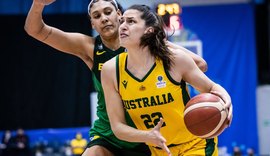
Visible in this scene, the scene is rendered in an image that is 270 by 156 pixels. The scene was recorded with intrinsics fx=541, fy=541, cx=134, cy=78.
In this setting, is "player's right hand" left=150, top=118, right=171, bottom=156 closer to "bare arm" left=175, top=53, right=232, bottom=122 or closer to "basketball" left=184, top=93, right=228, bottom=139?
"basketball" left=184, top=93, right=228, bottom=139

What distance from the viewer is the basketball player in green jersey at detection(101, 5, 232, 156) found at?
399cm

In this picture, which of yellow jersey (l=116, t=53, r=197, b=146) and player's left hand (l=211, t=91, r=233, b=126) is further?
yellow jersey (l=116, t=53, r=197, b=146)

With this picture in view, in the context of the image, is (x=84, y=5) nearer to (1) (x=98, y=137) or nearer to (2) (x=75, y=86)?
(2) (x=75, y=86)

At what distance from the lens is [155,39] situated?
409 cm

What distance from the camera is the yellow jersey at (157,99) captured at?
3994mm

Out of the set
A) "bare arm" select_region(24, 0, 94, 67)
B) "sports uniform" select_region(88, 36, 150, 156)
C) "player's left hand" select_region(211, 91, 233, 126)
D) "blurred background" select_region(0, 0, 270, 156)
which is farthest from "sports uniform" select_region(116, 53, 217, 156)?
"blurred background" select_region(0, 0, 270, 156)

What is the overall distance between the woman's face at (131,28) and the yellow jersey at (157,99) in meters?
0.23

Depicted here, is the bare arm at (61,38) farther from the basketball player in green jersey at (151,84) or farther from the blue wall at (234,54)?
the blue wall at (234,54)

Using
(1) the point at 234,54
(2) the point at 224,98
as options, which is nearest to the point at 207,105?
(2) the point at 224,98

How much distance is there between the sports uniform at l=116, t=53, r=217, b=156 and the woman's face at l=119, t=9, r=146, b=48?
8.8 inches

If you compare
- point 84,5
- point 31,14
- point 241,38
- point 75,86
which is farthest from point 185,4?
point 31,14

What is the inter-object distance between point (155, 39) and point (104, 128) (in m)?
0.97

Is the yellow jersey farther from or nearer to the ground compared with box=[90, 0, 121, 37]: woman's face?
nearer to the ground

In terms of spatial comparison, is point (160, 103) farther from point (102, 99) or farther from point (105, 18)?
point (105, 18)
